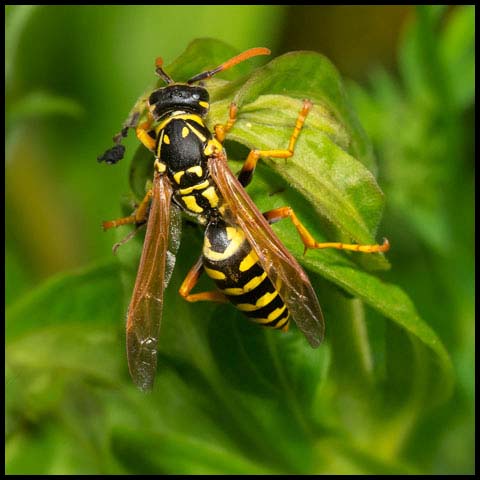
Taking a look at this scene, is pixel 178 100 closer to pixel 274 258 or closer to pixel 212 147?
pixel 212 147

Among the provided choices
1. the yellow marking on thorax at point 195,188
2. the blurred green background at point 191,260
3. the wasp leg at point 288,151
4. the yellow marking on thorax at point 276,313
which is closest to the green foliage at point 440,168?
the blurred green background at point 191,260

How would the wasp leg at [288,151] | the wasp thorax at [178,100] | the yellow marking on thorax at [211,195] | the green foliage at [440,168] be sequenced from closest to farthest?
the wasp leg at [288,151] < the wasp thorax at [178,100] < the yellow marking on thorax at [211,195] < the green foliage at [440,168]

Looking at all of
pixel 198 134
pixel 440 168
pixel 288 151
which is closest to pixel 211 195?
pixel 198 134

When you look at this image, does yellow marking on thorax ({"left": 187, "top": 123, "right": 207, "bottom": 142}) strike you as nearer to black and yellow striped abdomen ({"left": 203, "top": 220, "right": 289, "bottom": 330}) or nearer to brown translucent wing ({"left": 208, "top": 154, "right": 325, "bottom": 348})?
brown translucent wing ({"left": 208, "top": 154, "right": 325, "bottom": 348})

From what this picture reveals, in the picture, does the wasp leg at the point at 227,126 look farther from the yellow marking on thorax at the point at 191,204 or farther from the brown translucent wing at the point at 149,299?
the yellow marking on thorax at the point at 191,204

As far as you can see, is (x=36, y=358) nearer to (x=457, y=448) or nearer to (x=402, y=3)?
(x=457, y=448)

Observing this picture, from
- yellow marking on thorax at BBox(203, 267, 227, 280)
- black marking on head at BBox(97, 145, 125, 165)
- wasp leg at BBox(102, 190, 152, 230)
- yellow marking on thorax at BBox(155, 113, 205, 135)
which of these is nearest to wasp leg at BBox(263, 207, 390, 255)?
yellow marking on thorax at BBox(203, 267, 227, 280)

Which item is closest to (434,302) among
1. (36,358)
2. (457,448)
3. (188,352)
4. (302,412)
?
(457,448)
